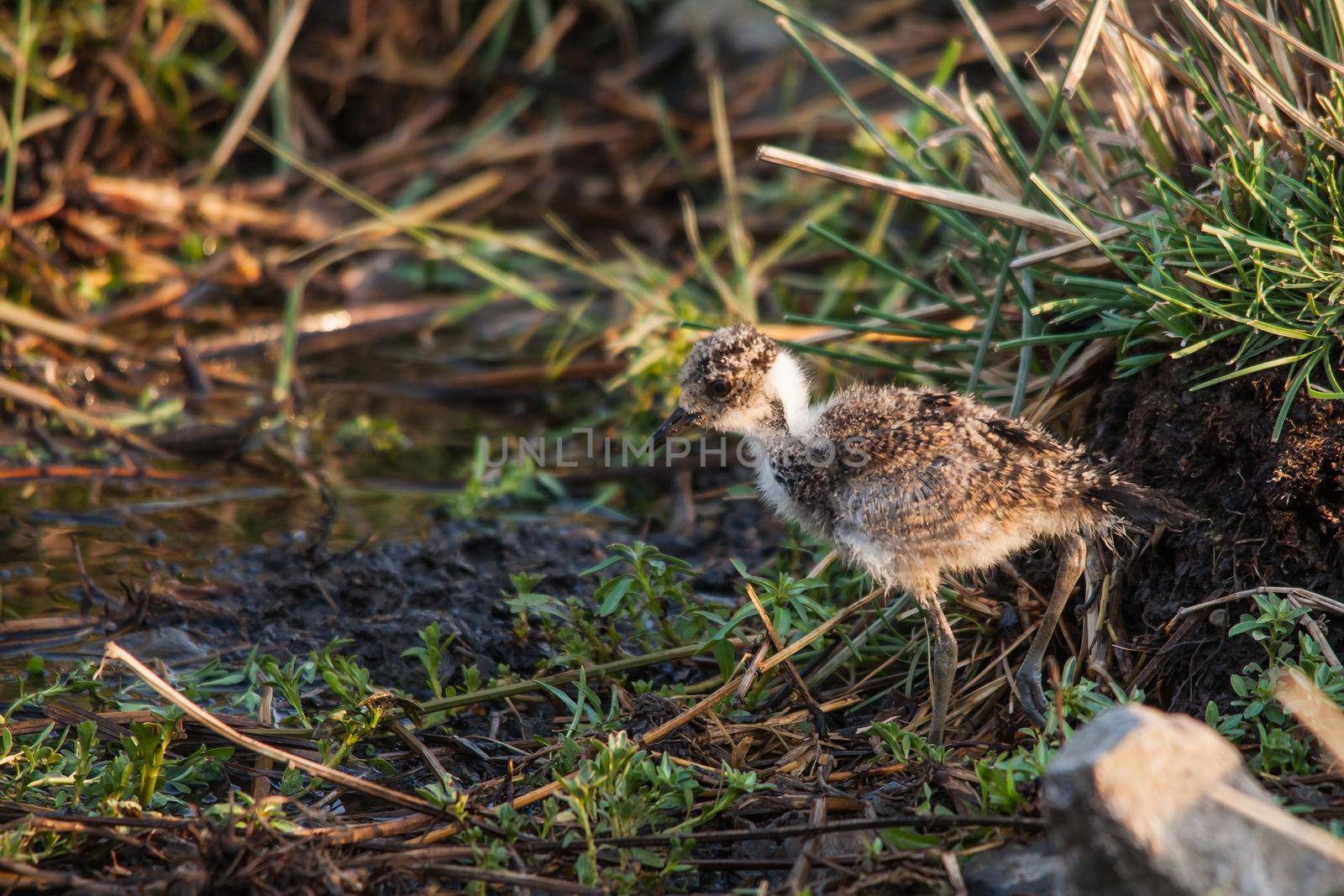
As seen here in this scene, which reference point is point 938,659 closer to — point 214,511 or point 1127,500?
point 1127,500

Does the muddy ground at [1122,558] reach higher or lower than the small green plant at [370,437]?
higher

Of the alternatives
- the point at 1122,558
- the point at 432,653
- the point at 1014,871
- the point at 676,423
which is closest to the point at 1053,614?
the point at 1122,558

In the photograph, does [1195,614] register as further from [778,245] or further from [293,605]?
[778,245]

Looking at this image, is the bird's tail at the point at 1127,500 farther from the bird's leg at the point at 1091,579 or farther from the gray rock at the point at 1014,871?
the gray rock at the point at 1014,871

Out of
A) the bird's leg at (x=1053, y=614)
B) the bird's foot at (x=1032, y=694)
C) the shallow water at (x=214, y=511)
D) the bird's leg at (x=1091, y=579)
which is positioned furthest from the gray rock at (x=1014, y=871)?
the shallow water at (x=214, y=511)

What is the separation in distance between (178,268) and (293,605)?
291 centimetres

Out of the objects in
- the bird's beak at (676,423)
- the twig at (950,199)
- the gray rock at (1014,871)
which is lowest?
the gray rock at (1014,871)

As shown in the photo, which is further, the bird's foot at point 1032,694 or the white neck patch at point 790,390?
the white neck patch at point 790,390

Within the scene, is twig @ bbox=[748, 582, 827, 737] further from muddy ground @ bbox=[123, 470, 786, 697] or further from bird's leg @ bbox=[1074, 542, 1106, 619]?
bird's leg @ bbox=[1074, 542, 1106, 619]

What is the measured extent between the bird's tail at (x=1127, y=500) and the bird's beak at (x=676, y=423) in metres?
1.19

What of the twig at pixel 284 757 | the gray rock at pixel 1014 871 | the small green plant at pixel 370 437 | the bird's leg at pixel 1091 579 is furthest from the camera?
the small green plant at pixel 370 437

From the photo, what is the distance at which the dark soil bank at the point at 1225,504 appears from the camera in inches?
108

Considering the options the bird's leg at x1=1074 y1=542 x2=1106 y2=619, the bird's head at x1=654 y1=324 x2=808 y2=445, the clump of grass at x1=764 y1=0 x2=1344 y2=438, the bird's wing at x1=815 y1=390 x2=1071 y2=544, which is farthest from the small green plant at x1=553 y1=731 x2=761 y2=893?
the clump of grass at x1=764 y1=0 x2=1344 y2=438

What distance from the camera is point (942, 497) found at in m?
2.91
